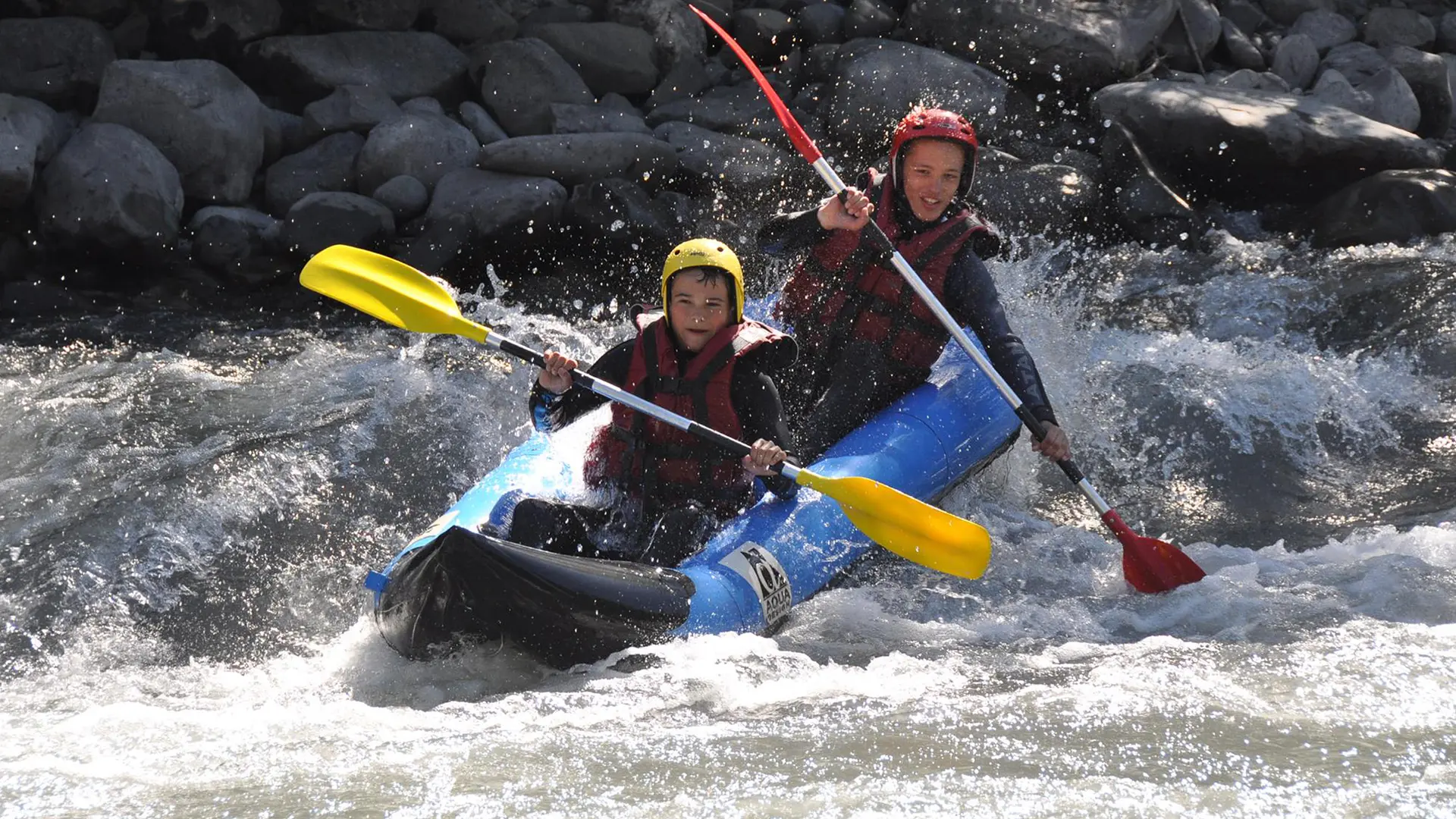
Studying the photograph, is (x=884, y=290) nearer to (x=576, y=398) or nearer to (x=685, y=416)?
(x=685, y=416)

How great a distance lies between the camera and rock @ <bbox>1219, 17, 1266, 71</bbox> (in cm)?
1010

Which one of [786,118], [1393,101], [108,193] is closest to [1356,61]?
[1393,101]

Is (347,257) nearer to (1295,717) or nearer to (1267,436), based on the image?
(1295,717)

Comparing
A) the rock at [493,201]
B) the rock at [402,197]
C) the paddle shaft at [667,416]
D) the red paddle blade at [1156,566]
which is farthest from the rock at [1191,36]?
the paddle shaft at [667,416]

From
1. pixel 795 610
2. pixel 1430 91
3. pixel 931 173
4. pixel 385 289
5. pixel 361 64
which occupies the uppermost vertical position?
pixel 1430 91

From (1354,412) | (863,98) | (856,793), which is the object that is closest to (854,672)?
(856,793)

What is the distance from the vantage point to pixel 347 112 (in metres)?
8.31

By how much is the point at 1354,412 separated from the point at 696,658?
3534 mm

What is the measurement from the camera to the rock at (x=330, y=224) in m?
7.64

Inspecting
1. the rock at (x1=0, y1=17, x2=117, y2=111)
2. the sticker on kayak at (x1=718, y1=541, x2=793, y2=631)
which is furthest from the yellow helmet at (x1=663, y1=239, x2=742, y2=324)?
the rock at (x1=0, y1=17, x2=117, y2=111)

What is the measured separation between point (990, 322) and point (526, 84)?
4.53 m

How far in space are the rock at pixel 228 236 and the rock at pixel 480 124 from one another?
1267 mm

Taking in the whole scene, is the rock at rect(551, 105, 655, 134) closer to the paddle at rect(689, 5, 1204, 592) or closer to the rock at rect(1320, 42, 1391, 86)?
the paddle at rect(689, 5, 1204, 592)

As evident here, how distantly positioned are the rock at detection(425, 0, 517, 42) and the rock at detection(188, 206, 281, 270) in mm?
1967
